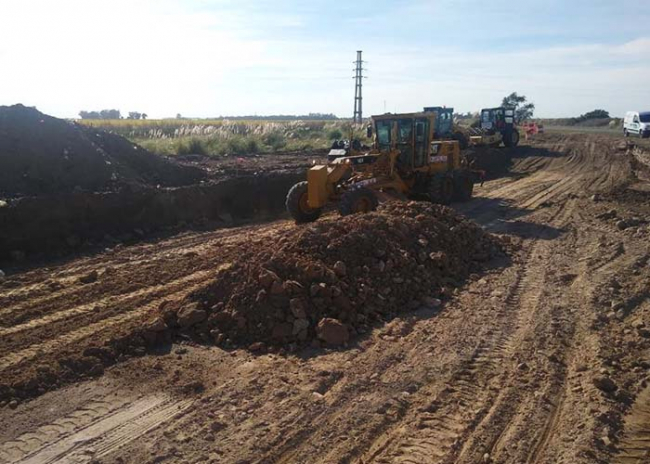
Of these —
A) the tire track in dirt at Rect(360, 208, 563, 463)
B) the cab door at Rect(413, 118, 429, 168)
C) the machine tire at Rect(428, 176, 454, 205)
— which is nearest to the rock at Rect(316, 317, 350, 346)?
the tire track in dirt at Rect(360, 208, 563, 463)

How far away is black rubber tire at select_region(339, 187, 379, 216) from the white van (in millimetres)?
30894

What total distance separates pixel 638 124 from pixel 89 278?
37217 mm

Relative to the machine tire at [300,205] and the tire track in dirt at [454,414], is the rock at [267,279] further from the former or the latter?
the machine tire at [300,205]

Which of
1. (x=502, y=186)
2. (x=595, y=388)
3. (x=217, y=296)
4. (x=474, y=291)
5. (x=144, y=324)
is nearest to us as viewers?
(x=595, y=388)

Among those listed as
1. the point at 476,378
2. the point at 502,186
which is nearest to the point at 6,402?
the point at 476,378

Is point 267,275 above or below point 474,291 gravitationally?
above

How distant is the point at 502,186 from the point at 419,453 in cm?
1606

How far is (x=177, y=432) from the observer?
4605 mm

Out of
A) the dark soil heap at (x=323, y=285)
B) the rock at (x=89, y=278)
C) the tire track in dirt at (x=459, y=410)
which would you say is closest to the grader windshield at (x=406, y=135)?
the dark soil heap at (x=323, y=285)

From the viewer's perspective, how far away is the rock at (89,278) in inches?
339

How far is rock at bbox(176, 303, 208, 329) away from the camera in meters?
6.56

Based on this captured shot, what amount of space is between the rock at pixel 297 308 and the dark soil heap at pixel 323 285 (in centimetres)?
1

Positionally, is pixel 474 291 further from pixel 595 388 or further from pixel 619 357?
pixel 595 388

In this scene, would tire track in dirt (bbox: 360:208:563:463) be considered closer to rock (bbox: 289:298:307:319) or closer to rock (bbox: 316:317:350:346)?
rock (bbox: 316:317:350:346)
